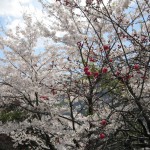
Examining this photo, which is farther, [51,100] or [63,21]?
[51,100]

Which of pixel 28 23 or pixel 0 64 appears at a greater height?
pixel 28 23

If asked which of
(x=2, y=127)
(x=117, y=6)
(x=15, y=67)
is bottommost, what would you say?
(x=2, y=127)

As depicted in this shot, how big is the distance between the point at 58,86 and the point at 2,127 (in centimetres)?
237

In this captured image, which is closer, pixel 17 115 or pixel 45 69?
pixel 45 69

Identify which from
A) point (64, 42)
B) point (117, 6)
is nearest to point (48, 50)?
point (64, 42)

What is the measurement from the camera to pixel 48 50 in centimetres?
1022

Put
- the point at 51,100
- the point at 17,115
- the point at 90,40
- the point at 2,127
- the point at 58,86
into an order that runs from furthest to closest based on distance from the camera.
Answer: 1. the point at 17,115
2. the point at 51,100
3. the point at 58,86
4. the point at 90,40
5. the point at 2,127

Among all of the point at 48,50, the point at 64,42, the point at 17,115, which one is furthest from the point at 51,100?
the point at 17,115

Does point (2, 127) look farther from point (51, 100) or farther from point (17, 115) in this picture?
point (17, 115)

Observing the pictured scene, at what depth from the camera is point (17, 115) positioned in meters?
20.1

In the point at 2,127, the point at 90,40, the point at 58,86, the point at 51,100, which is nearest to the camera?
the point at 2,127

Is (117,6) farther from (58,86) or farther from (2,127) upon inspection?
(2,127)

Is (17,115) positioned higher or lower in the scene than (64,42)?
higher

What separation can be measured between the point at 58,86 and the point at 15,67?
1521 millimetres
